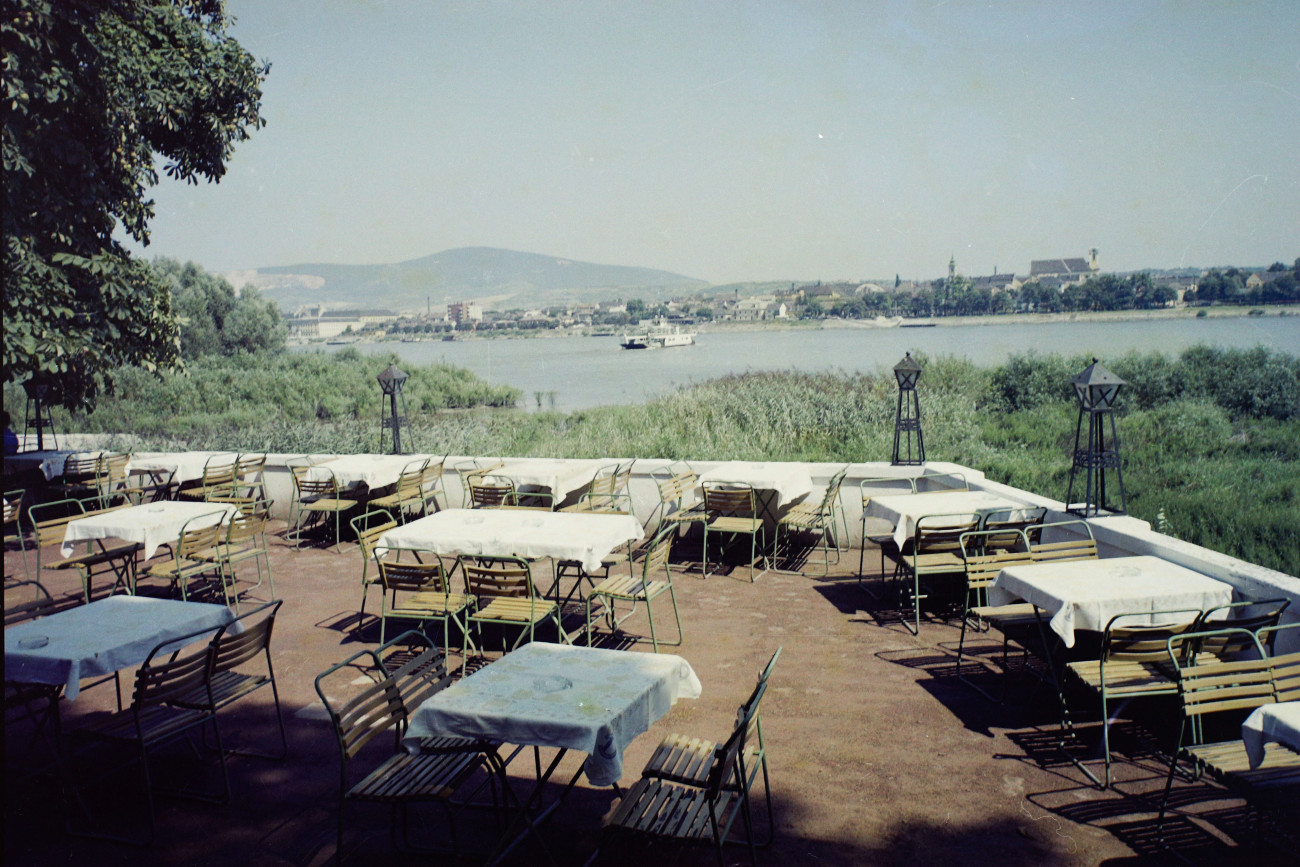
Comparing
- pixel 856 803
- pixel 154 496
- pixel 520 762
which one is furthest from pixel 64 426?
pixel 856 803

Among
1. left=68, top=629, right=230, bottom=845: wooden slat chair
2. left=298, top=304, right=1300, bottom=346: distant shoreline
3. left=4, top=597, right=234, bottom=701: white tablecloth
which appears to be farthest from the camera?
left=298, top=304, right=1300, bottom=346: distant shoreline

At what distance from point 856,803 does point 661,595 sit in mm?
3707

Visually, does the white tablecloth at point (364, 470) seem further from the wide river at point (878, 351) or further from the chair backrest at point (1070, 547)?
the chair backrest at point (1070, 547)

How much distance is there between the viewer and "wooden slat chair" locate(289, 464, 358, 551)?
9188 mm

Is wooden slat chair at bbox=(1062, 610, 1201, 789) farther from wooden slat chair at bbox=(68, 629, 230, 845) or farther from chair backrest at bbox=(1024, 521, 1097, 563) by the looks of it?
wooden slat chair at bbox=(68, 629, 230, 845)

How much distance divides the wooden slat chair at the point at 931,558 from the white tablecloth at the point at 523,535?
2.13m

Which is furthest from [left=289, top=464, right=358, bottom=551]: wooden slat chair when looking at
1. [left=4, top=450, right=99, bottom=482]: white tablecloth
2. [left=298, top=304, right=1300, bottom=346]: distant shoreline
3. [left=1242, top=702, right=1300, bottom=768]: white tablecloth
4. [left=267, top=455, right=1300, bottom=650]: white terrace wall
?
[left=298, top=304, right=1300, bottom=346]: distant shoreline

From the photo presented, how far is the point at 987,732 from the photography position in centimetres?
469

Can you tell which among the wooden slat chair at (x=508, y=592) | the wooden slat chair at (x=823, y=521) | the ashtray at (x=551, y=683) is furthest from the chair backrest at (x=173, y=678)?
the wooden slat chair at (x=823, y=521)

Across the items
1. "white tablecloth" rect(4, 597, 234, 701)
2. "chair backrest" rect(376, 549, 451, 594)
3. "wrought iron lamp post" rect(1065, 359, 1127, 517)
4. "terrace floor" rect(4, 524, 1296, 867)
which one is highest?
"wrought iron lamp post" rect(1065, 359, 1127, 517)

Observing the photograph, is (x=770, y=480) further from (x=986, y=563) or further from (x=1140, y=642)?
(x=1140, y=642)

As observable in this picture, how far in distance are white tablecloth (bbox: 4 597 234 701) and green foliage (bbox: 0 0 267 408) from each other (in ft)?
19.0

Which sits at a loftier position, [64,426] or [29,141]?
[29,141]

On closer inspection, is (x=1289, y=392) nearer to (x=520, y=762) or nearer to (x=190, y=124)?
(x=520, y=762)
